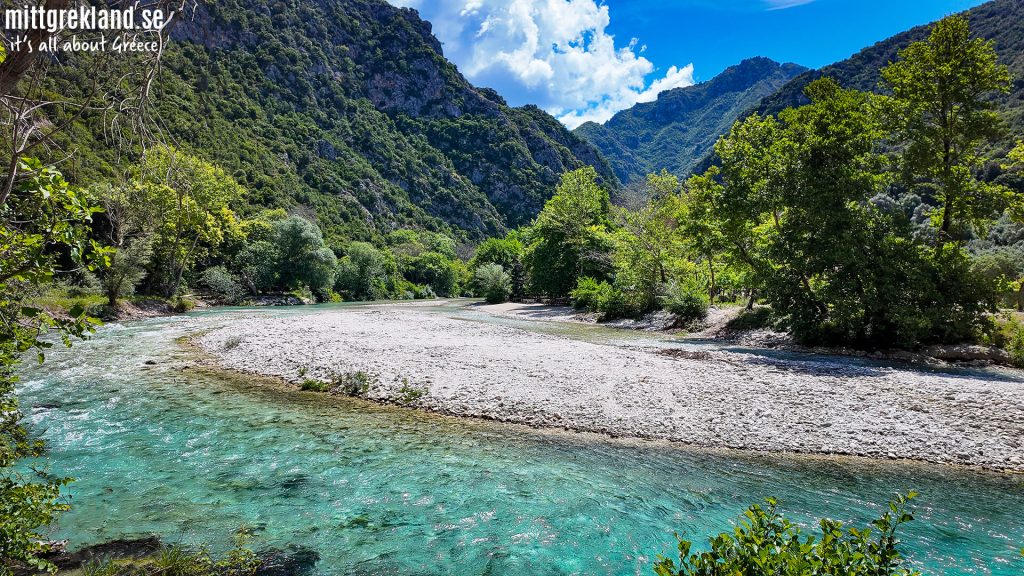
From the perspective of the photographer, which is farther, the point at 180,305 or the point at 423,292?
the point at 423,292

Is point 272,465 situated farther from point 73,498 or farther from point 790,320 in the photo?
point 790,320

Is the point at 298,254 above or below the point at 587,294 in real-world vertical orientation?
above

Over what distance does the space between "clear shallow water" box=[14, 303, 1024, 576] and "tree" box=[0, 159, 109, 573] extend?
2.21 meters

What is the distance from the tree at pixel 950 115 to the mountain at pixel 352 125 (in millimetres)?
74046

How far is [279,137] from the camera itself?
11394 cm

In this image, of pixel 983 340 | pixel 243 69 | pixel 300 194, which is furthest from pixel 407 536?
pixel 243 69

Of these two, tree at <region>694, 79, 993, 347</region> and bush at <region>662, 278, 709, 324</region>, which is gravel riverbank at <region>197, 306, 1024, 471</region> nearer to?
tree at <region>694, 79, 993, 347</region>

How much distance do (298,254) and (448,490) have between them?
59112 millimetres

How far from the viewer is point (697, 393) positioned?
480 inches

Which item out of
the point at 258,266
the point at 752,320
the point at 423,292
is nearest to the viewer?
the point at 752,320

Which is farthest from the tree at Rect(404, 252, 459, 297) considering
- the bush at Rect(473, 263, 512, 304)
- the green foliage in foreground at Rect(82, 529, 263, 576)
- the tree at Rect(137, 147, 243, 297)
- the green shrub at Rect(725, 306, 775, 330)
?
the green foliage in foreground at Rect(82, 529, 263, 576)

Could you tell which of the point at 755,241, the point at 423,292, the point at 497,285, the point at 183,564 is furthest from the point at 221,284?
the point at 183,564

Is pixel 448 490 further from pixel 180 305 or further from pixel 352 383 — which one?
pixel 180 305

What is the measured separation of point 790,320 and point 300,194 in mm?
101817
